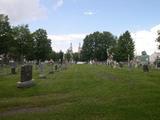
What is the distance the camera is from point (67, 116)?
11555 mm

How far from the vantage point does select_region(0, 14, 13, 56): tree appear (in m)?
101

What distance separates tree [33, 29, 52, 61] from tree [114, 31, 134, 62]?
26799 mm

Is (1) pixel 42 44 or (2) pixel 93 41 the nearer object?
(1) pixel 42 44

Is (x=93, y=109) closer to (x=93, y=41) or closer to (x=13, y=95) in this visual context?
(x=13, y=95)

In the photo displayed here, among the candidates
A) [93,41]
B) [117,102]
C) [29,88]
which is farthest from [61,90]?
[93,41]

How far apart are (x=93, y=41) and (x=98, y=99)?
16243cm

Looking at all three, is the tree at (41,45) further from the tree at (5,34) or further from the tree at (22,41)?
the tree at (5,34)

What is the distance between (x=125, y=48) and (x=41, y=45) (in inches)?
1241

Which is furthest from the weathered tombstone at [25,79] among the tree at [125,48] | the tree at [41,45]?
the tree at [41,45]

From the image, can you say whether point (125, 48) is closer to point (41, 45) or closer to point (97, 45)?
point (41, 45)

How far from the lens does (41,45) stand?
134125 millimetres

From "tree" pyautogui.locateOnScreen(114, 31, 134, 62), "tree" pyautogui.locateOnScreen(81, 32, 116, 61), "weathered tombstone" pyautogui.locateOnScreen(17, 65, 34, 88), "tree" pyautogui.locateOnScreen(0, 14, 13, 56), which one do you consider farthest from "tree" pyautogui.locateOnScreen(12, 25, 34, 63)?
"weathered tombstone" pyautogui.locateOnScreen(17, 65, 34, 88)

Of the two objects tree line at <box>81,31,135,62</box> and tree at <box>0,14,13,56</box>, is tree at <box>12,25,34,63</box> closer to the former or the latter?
tree at <box>0,14,13,56</box>

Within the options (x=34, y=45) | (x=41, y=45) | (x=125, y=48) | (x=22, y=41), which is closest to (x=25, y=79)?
(x=22, y=41)
